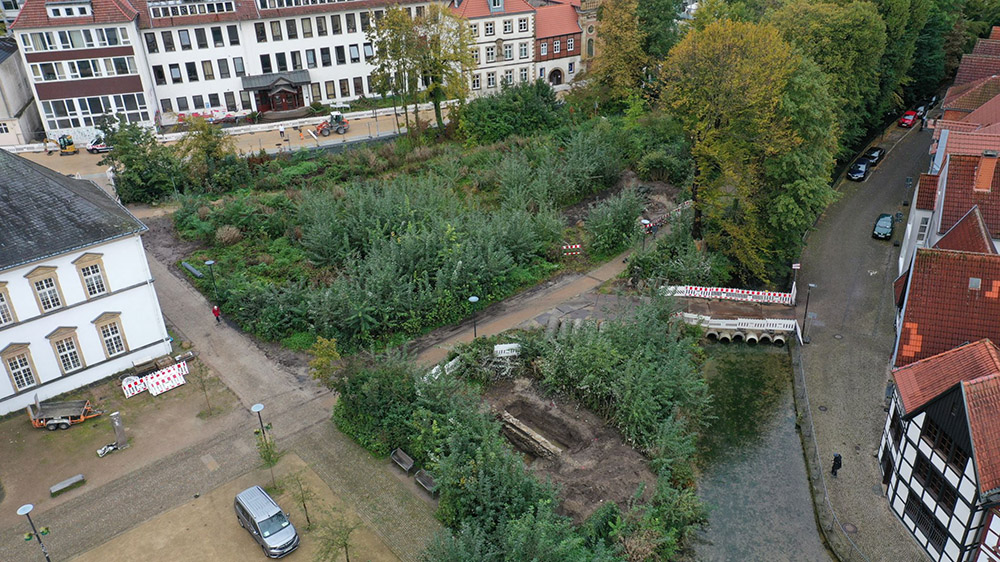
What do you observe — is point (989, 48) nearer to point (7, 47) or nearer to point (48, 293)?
point (48, 293)

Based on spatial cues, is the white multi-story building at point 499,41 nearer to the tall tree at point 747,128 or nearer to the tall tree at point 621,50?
the tall tree at point 621,50

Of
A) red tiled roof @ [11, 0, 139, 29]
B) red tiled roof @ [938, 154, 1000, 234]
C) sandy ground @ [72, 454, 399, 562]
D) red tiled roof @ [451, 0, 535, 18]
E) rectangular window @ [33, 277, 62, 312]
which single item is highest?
red tiled roof @ [11, 0, 139, 29]

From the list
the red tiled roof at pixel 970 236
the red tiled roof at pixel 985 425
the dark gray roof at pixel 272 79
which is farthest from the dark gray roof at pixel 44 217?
the red tiled roof at pixel 970 236

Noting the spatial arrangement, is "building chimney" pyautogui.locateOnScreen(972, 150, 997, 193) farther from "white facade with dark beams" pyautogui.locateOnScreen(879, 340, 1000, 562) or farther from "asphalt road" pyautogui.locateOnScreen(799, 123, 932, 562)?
"white facade with dark beams" pyautogui.locateOnScreen(879, 340, 1000, 562)

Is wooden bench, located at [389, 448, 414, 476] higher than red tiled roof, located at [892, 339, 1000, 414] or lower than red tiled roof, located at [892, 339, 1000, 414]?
lower

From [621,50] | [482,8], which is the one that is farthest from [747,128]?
[482,8]

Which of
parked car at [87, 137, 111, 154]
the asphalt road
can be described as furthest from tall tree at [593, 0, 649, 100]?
parked car at [87, 137, 111, 154]
